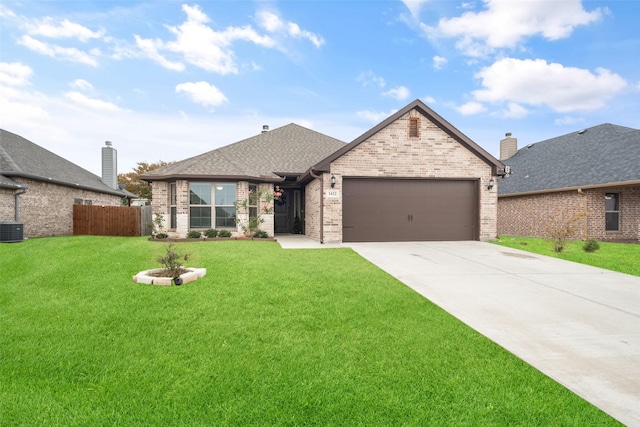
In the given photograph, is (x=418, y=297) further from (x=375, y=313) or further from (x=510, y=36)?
(x=510, y=36)

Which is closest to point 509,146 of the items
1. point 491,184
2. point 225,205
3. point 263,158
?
point 491,184

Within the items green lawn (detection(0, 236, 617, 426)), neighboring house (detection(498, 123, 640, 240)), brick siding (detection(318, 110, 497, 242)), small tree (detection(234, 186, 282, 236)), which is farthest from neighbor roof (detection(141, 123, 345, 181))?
neighboring house (detection(498, 123, 640, 240))

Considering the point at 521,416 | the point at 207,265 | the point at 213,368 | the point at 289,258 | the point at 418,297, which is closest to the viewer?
the point at 521,416

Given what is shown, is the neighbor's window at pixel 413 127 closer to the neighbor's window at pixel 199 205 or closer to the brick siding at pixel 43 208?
the neighbor's window at pixel 199 205

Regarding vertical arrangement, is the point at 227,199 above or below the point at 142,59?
below

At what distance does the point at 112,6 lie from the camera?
10.6 meters

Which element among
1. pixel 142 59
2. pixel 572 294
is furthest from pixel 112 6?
pixel 572 294

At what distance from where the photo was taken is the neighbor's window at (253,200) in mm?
14594

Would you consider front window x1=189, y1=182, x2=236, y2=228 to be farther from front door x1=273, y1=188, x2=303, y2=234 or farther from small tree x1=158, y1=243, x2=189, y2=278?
small tree x1=158, y1=243, x2=189, y2=278

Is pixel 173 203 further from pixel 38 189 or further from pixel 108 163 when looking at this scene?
pixel 108 163

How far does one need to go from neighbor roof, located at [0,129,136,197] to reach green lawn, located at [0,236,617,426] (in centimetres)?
1235

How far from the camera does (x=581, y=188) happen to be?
14.6 metres

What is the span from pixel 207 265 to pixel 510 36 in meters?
18.1

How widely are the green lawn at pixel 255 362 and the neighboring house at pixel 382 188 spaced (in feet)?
23.5
